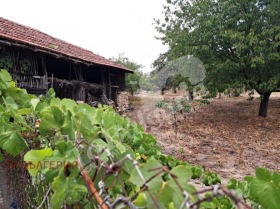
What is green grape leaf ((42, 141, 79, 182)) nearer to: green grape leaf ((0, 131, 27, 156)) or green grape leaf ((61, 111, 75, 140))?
green grape leaf ((61, 111, 75, 140))

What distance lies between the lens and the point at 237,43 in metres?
13.6

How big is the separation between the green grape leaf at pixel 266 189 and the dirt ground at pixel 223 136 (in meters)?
6.75

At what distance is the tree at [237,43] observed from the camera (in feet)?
44.5

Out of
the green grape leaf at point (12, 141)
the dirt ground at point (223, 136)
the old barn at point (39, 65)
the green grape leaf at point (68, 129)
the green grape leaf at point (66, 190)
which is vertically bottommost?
the dirt ground at point (223, 136)

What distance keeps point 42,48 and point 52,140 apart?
10.6 m

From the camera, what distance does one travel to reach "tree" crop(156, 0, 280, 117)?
44.5 feet

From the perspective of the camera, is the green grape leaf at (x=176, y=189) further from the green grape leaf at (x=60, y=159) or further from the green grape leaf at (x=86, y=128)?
the green grape leaf at (x=86, y=128)

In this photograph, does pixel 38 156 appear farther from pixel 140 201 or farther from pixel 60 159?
pixel 140 201

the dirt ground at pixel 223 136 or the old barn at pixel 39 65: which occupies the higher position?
the old barn at pixel 39 65

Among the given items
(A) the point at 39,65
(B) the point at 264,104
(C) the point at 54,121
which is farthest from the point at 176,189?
(B) the point at 264,104

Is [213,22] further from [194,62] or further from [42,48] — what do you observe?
[42,48]

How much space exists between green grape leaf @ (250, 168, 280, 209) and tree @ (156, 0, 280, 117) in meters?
13.0

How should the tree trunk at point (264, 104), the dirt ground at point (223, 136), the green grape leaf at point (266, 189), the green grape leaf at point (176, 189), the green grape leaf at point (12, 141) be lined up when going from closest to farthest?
the green grape leaf at point (176, 189), the green grape leaf at point (266, 189), the green grape leaf at point (12, 141), the dirt ground at point (223, 136), the tree trunk at point (264, 104)

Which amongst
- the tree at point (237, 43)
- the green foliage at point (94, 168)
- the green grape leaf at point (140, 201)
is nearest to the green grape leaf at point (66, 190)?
the green foliage at point (94, 168)
